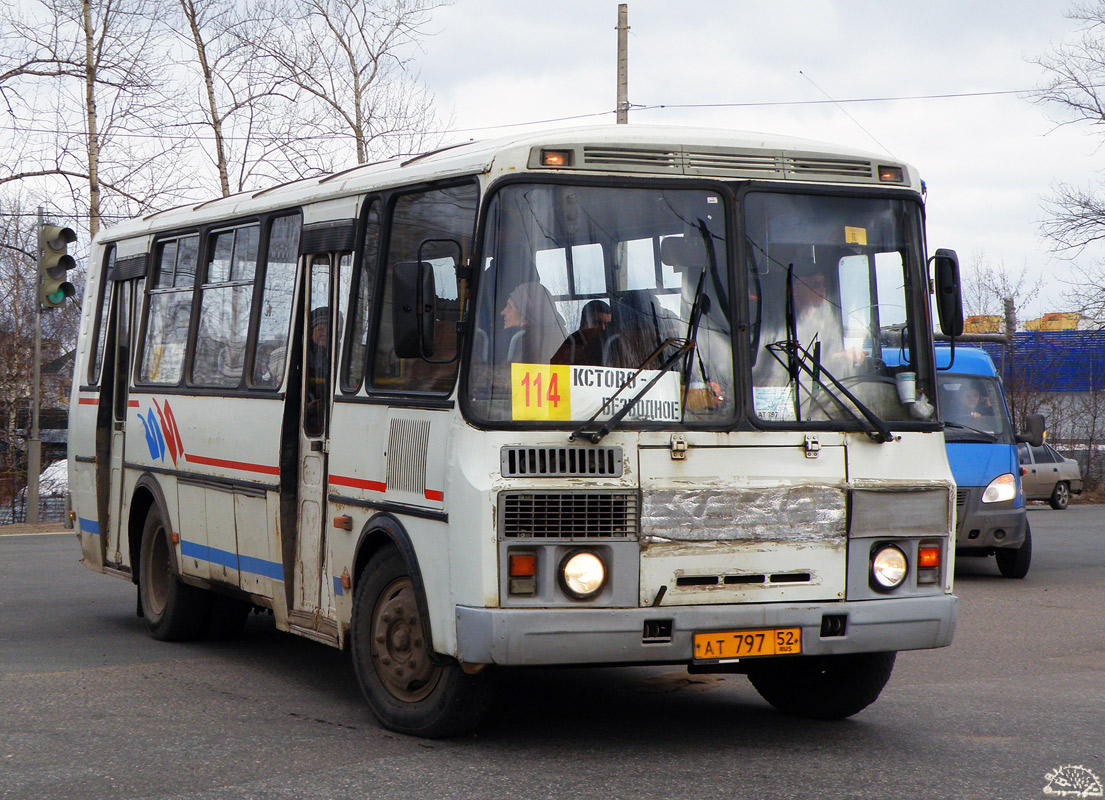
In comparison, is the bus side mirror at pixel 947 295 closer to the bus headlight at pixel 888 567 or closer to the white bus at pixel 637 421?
the white bus at pixel 637 421

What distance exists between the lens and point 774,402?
6539 mm

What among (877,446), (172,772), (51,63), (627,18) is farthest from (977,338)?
(51,63)

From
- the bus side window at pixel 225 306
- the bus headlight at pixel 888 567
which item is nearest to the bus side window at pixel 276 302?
the bus side window at pixel 225 306

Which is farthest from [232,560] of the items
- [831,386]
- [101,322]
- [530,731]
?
[831,386]

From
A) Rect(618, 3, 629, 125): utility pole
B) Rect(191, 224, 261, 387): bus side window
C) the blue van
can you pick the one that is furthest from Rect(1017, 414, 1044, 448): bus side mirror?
Rect(618, 3, 629, 125): utility pole

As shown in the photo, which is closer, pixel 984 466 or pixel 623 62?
pixel 984 466

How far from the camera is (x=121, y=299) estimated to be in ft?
36.8

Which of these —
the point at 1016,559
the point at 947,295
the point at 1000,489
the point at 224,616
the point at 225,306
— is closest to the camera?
the point at 947,295

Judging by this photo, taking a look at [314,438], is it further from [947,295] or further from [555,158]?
[947,295]

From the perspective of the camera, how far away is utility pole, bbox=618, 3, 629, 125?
89.8ft

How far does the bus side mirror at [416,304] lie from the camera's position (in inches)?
248

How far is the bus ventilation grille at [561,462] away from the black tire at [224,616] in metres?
4.56

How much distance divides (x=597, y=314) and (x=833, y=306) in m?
1.19

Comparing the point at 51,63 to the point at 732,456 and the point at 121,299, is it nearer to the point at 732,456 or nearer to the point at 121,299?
the point at 121,299
